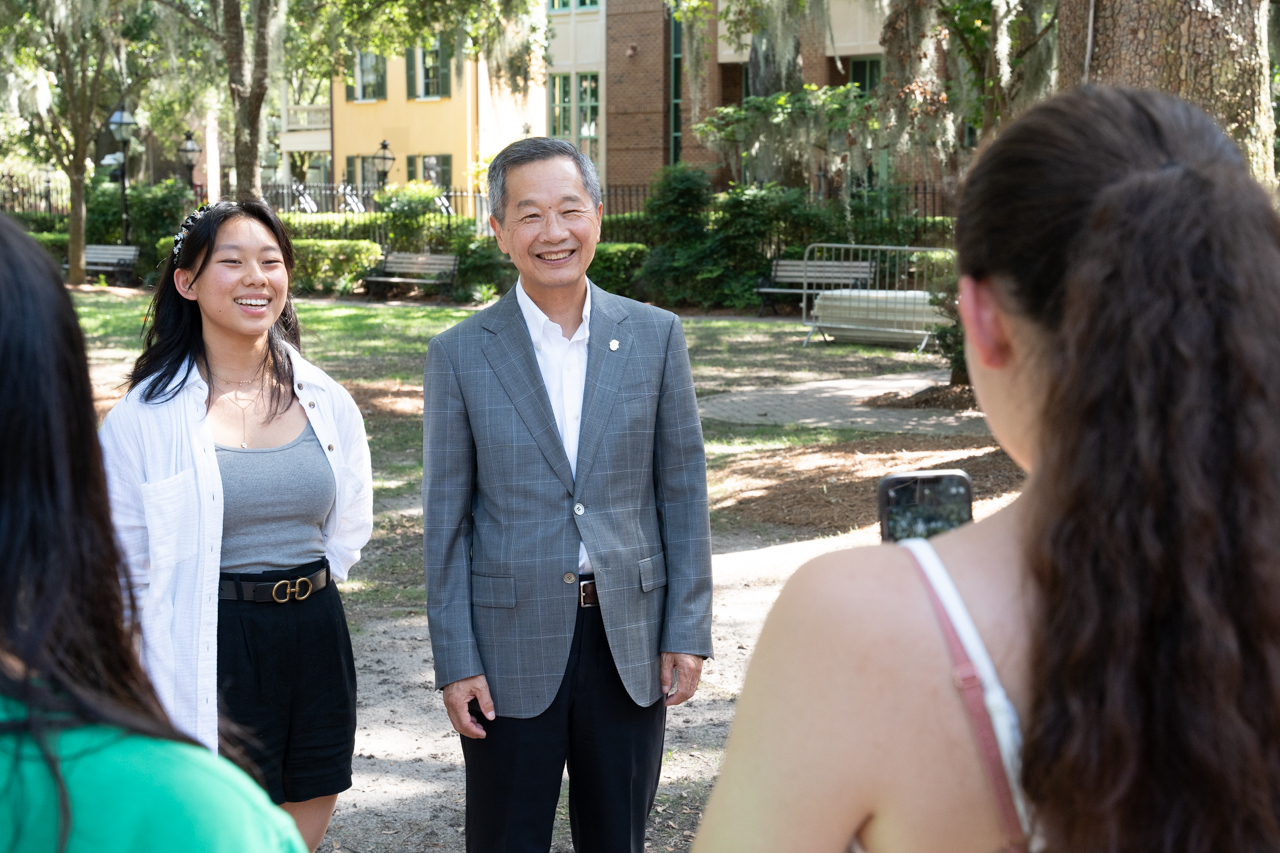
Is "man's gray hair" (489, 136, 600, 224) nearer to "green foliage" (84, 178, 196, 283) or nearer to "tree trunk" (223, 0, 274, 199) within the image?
"tree trunk" (223, 0, 274, 199)

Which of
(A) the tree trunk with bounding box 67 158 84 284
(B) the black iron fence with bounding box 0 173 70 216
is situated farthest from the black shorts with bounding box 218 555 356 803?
(B) the black iron fence with bounding box 0 173 70 216

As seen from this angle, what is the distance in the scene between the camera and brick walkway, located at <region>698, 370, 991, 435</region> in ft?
35.2

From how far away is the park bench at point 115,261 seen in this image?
28.8 metres

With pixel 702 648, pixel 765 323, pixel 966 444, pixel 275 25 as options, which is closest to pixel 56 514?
pixel 702 648

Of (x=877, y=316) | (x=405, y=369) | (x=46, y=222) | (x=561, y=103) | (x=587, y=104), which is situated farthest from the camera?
(x=561, y=103)

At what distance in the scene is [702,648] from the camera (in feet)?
9.76

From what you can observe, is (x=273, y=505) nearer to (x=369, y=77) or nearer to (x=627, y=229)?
(x=627, y=229)

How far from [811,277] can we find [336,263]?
1119cm

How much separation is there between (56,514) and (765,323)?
1985cm

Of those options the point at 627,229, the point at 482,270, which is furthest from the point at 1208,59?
the point at 627,229

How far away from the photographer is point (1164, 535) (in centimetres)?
96

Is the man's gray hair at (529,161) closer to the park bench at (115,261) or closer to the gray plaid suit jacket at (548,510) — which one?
the gray plaid suit jacket at (548,510)

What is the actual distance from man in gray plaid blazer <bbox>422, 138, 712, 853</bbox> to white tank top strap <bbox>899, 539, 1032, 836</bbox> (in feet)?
5.97

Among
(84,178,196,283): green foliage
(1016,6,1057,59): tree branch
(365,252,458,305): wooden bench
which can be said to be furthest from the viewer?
(84,178,196,283): green foliage
